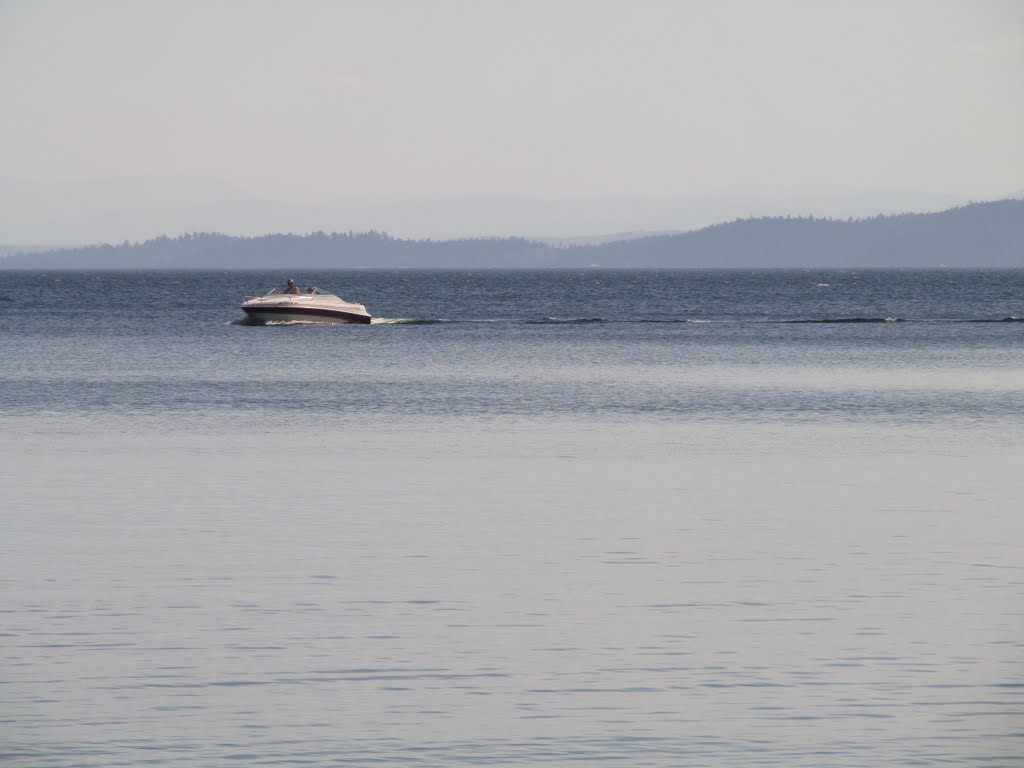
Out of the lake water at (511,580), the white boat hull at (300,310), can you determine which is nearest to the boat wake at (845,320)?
the white boat hull at (300,310)

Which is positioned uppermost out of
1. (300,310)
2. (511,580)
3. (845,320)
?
(300,310)

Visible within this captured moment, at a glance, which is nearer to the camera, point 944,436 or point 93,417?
point 944,436

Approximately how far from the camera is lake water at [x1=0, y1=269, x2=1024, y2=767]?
46.2 feet

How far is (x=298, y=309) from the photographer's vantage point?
3642 inches

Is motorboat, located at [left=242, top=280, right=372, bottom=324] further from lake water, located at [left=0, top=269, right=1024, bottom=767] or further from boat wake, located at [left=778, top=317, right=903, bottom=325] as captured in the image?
lake water, located at [left=0, top=269, right=1024, bottom=767]

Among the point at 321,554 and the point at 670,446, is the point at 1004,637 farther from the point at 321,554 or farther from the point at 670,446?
the point at 670,446

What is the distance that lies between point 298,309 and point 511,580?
73.9m

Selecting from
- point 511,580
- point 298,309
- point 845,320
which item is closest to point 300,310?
point 298,309

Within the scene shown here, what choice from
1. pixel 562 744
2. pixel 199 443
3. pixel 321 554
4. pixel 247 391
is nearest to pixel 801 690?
pixel 562 744

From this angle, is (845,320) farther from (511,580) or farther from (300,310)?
(511,580)

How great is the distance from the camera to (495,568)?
20.7m

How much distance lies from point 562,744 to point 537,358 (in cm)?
5459

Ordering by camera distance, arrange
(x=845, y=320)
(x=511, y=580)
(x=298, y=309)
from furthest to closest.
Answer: (x=845, y=320)
(x=298, y=309)
(x=511, y=580)

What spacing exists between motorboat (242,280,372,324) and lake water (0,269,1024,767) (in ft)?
144
